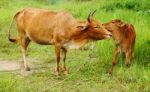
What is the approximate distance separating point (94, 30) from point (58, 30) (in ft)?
2.41

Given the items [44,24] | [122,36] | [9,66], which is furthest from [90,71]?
[9,66]

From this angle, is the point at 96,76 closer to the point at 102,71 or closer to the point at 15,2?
the point at 102,71

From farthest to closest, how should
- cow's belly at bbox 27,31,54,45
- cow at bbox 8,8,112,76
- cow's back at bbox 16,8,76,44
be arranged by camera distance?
cow's belly at bbox 27,31,54,45
cow's back at bbox 16,8,76,44
cow at bbox 8,8,112,76

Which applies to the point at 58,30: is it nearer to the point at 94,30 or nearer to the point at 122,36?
the point at 94,30

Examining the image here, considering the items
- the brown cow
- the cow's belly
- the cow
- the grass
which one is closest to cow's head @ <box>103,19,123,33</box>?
the brown cow

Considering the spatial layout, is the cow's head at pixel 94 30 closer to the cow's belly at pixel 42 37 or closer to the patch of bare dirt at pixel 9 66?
the cow's belly at pixel 42 37

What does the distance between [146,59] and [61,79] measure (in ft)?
5.41

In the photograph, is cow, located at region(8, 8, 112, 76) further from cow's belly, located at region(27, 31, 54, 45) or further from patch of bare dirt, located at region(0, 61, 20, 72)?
patch of bare dirt, located at region(0, 61, 20, 72)

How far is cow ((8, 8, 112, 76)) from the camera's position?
25.0 ft

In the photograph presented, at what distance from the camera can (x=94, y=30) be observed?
7559 mm

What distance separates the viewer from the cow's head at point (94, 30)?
24.7 ft

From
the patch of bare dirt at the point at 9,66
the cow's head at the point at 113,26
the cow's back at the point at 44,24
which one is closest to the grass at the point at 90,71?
the patch of bare dirt at the point at 9,66

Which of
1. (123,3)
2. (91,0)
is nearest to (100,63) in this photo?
(123,3)

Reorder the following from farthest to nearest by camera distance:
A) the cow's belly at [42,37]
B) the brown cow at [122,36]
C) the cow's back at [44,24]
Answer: the cow's belly at [42,37] < the cow's back at [44,24] < the brown cow at [122,36]
